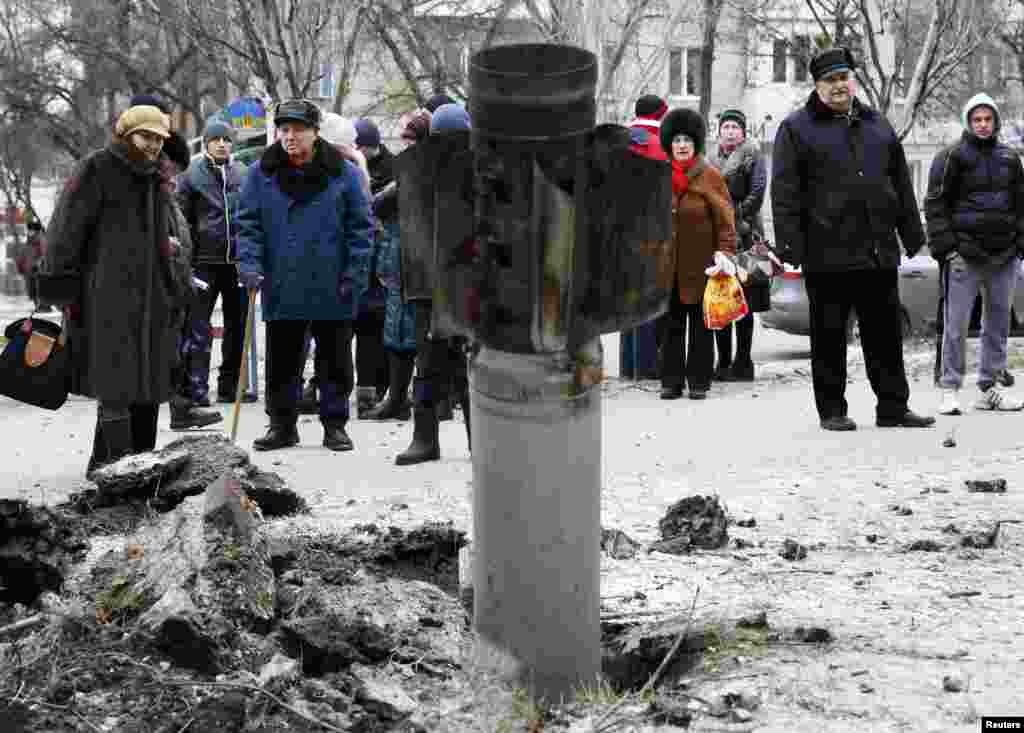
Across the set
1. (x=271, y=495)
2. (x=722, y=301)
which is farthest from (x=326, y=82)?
(x=271, y=495)

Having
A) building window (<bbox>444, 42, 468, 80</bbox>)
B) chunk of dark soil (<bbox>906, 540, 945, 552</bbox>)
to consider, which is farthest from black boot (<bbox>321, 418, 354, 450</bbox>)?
building window (<bbox>444, 42, 468, 80</bbox>)

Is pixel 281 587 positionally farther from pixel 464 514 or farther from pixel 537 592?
pixel 464 514

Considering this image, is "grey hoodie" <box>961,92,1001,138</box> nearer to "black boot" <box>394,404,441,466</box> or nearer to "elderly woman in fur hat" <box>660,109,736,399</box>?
"elderly woman in fur hat" <box>660,109,736,399</box>

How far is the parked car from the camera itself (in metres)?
17.9

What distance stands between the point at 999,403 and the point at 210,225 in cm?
558

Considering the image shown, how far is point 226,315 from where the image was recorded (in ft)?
42.5

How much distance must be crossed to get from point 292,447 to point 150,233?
2.16 meters

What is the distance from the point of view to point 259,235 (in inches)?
391

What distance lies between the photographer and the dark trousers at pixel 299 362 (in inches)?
399

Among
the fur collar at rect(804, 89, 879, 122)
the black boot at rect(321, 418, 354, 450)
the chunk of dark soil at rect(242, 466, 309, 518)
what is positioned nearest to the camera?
the chunk of dark soil at rect(242, 466, 309, 518)

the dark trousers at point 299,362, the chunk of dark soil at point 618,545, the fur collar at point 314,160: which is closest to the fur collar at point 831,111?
the fur collar at point 314,160

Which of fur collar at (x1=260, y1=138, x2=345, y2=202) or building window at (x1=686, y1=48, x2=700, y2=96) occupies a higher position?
building window at (x1=686, y1=48, x2=700, y2=96)

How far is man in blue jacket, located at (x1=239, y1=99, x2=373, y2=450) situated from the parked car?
28.0 ft

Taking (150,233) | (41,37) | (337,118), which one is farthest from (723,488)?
(41,37)
